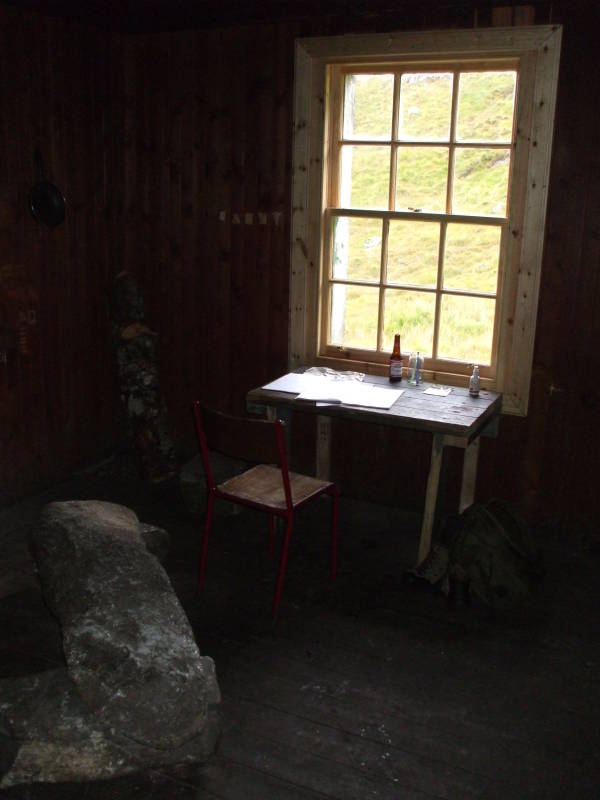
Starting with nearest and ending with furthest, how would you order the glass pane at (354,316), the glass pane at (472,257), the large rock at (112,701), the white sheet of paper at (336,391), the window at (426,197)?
the large rock at (112,701) → the white sheet of paper at (336,391) → the window at (426,197) → the glass pane at (472,257) → the glass pane at (354,316)

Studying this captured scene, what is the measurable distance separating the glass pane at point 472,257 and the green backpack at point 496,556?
4.06 feet

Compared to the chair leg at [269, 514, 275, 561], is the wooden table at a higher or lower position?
higher

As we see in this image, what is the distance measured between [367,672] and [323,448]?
180 cm

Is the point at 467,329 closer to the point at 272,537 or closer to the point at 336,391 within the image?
the point at 336,391

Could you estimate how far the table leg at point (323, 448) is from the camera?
4.75 metres

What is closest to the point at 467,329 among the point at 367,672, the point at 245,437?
the point at 245,437

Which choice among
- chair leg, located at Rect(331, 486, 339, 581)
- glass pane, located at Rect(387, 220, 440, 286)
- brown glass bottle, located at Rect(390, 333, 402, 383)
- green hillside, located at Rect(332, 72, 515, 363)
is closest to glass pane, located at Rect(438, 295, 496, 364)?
green hillside, located at Rect(332, 72, 515, 363)

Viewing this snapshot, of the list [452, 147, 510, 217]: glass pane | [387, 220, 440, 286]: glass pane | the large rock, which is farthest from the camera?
[387, 220, 440, 286]: glass pane

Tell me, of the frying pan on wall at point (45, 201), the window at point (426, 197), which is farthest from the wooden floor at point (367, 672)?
the frying pan on wall at point (45, 201)

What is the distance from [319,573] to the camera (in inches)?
155

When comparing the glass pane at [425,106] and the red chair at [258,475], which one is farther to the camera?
the glass pane at [425,106]

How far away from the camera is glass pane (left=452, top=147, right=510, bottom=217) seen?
4.17 meters

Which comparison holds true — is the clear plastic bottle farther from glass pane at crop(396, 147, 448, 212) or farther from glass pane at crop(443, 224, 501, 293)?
glass pane at crop(396, 147, 448, 212)

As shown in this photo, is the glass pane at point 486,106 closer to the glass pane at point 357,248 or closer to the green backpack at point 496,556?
the glass pane at point 357,248
